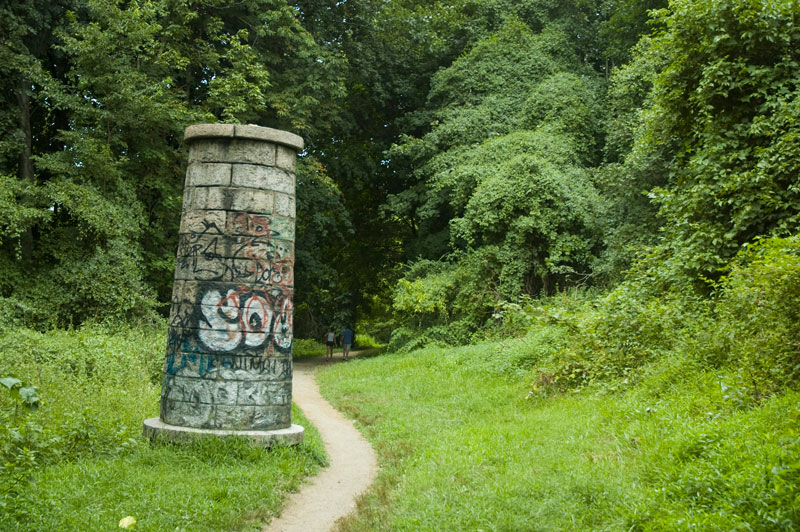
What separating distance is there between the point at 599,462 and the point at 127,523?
399cm

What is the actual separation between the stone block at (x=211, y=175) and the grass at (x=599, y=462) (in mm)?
3913

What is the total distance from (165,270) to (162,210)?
166cm

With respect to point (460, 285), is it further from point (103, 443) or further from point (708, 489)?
point (708, 489)

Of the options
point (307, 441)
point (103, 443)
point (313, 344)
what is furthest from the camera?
point (313, 344)

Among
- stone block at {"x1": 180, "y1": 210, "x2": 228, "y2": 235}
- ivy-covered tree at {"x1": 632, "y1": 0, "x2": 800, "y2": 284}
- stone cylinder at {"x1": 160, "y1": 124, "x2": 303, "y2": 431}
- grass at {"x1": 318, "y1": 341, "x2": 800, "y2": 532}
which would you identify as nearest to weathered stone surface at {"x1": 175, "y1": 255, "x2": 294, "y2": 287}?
stone cylinder at {"x1": 160, "y1": 124, "x2": 303, "y2": 431}

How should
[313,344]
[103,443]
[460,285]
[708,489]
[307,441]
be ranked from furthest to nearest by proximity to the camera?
[313,344] → [460,285] → [307,441] → [103,443] → [708,489]

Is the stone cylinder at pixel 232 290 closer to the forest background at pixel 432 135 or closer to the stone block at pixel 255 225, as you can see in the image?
the stone block at pixel 255 225

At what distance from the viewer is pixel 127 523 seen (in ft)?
17.1

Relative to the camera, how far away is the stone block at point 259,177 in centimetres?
822

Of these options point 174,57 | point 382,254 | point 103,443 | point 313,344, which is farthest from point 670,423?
point 313,344

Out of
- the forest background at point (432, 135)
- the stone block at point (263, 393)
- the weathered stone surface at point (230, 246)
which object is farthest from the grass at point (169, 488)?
the forest background at point (432, 135)

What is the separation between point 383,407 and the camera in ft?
40.0

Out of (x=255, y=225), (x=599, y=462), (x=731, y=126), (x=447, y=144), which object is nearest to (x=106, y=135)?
(x=447, y=144)

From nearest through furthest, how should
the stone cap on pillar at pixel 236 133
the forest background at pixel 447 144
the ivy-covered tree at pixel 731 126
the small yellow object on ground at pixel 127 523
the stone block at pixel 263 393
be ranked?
the small yellow object on ground at pixel 127 523 < the stone block at pixel 263 393 < the stone cap on pillar at pixel 236 133 < the ivy-covered tree at pixel 731 126 < the forest background at pixel 447 144
